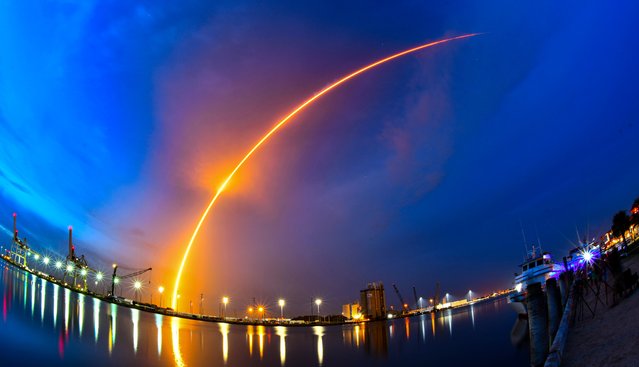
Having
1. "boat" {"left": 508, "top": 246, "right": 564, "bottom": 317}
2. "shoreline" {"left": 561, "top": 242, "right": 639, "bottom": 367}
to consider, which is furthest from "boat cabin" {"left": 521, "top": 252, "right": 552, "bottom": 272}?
"shoreline" {"left": 561, "top": 242, "right": 639, "bottom": 367}

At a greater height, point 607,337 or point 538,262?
point 538,262

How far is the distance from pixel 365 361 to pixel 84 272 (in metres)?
163

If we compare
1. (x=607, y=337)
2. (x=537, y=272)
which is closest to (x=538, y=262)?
(x=537, y=272)

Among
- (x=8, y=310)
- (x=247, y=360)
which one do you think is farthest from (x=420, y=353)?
(x=8, y=310)

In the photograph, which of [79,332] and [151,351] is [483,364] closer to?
[151,351]

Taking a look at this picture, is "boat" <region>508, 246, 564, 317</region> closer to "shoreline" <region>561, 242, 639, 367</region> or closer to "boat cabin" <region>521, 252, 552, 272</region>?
"boat cabin" <region>521, 252, 552, 272</region>

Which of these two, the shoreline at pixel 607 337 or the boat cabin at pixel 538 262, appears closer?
the shoreline at pixel 607 337

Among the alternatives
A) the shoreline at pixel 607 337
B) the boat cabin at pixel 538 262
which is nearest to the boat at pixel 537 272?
the boat cabin at pixel 538 262

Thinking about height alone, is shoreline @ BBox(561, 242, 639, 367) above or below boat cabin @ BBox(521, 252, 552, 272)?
below

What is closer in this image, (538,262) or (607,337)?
(607,337)

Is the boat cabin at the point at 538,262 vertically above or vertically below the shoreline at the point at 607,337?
above

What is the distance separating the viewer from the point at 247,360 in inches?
1391

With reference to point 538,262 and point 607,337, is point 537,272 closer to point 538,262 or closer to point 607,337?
point 538,262

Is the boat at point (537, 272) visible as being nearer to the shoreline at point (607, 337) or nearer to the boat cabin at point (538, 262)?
the boat cabin at point (538, 262)
